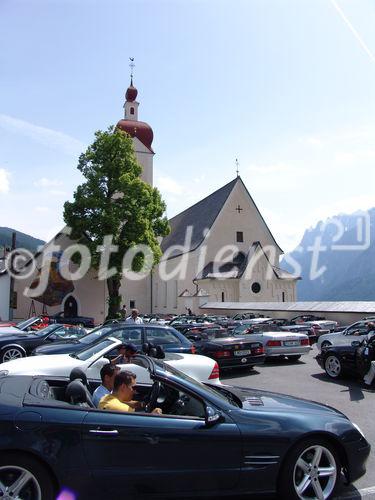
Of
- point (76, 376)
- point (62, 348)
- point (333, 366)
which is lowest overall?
point (333, 366)

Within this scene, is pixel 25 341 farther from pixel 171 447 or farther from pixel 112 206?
pixel 112 206

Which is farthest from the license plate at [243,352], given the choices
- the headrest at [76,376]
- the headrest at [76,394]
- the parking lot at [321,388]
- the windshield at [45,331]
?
the headrest at [76,394]

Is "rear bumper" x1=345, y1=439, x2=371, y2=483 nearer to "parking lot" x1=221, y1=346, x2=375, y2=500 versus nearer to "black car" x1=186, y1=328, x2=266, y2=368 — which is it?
"parking lot" x1=221, y1=346, x2=375, y2=500

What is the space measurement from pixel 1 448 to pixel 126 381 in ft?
4.32

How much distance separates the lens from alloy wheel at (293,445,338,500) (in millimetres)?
4129

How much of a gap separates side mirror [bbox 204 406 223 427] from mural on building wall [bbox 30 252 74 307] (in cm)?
3391

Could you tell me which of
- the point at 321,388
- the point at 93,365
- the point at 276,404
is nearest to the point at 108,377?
the point at 276,404

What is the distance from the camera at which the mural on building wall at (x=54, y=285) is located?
1409 inches

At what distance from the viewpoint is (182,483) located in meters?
3.84

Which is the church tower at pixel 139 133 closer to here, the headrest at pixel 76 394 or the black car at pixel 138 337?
the black car at pixel 138 337

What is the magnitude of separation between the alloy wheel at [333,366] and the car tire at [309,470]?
7.35 m

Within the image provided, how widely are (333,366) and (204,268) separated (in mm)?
35904

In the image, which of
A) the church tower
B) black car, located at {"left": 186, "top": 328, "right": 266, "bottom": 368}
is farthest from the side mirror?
the church tower

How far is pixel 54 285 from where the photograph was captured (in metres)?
36.2
